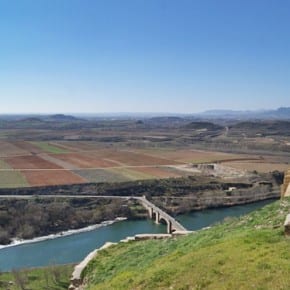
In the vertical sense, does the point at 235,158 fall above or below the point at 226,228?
below

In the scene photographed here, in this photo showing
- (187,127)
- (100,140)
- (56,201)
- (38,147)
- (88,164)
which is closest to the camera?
(56,201)

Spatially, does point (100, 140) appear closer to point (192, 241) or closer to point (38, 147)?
point (38, 147)

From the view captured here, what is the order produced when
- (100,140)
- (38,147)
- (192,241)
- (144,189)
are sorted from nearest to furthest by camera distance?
(192,241)
(144,189)
(38,147)
(100,140)

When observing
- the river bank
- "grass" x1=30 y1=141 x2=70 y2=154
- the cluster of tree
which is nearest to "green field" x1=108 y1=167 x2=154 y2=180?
the cluster of tree

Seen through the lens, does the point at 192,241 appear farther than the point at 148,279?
Yes

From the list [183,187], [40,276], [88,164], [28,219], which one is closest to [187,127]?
[88,164]

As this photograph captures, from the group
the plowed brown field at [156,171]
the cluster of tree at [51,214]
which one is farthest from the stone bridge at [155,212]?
the plowed brown field at [156,171]

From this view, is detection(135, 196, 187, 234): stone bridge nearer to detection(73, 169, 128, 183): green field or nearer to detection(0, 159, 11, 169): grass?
detection(73, 169, 128, 183): green field

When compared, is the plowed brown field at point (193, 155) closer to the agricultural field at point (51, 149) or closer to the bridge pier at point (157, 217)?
the agricultural field at point (51, 149)
